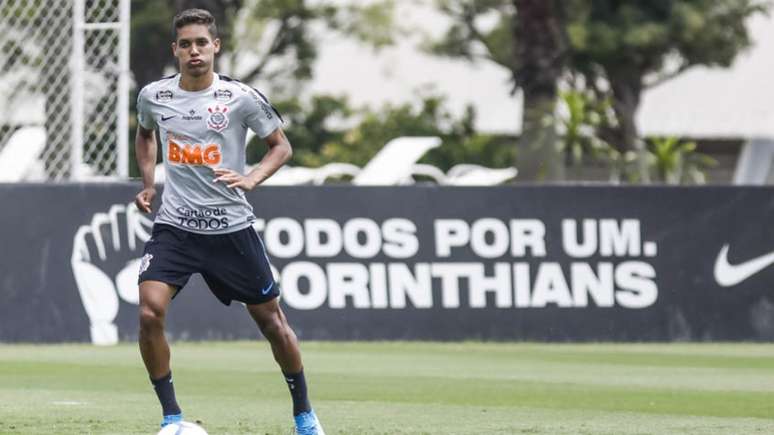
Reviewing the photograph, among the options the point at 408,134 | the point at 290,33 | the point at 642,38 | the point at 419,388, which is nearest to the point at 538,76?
the point at 419,388

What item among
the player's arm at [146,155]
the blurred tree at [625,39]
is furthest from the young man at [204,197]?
the blurred tree at [625,39]

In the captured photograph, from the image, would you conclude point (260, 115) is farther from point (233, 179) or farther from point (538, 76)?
point (538, 76)

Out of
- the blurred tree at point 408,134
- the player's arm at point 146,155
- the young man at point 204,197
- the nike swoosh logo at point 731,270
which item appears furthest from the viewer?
the blurred tree at point 408,134

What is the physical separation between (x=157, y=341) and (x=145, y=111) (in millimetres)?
1172

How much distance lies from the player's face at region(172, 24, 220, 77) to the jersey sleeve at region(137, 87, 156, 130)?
1.00 ft

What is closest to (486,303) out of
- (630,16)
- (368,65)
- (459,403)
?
(459,403)

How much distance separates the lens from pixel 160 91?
9.53m

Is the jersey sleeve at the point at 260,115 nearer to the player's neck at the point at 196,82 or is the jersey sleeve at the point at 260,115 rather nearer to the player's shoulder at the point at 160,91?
the player's neck at the point at 196,82

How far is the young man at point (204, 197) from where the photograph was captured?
9.31m

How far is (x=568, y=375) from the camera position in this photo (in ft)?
47.5

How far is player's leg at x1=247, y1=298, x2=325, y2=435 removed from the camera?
9555 millimetres

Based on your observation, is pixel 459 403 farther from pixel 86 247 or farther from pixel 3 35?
pixel 3 35

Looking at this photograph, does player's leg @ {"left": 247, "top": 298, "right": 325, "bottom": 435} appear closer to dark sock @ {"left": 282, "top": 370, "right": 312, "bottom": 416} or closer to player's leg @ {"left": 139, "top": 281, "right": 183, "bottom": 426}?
dark sock @ {"left": 282, "top": 370, "right": 312, "bottom": 416}

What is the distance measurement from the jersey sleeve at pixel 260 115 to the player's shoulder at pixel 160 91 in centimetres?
39
